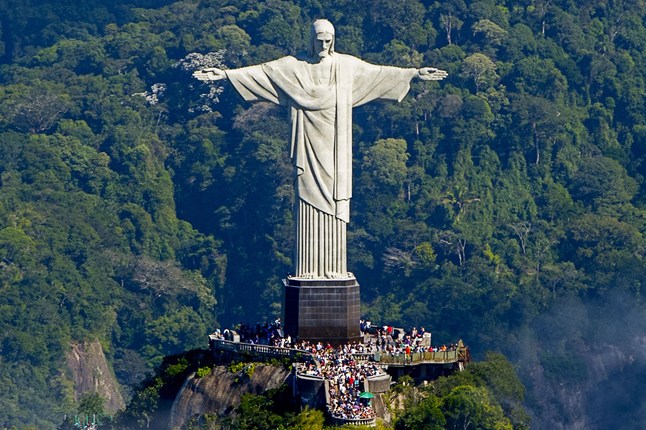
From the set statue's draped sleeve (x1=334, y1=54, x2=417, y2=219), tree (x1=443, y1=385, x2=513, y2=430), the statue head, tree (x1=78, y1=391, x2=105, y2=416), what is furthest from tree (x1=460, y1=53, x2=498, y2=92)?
tree (x1=443, y1=385, x2=513, y2=430)

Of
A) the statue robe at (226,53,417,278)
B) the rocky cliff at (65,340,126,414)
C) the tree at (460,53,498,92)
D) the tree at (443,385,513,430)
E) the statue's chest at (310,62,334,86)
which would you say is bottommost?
the tree at (443,385,513,430)

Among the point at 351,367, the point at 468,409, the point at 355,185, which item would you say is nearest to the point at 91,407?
the point at 351,367

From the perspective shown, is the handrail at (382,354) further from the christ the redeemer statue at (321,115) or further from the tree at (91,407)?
the tree at (91,407)

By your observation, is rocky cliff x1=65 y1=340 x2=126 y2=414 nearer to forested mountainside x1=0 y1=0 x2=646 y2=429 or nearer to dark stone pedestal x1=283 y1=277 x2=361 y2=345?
forested mountainside x1=0 y1=0 x2=646 y2=429

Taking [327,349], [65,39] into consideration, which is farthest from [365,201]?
[327,349]

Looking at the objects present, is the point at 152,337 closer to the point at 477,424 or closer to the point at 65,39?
the point at 65,39

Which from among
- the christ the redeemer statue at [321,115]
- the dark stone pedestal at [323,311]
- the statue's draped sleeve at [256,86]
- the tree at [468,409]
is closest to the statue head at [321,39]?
the christ the redeemer statue at [321,115]
